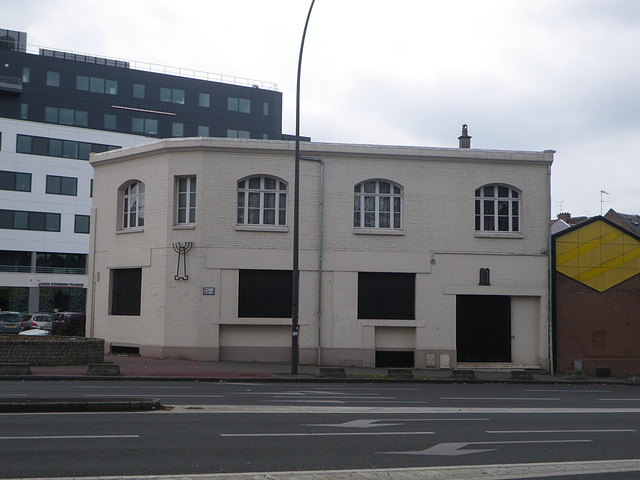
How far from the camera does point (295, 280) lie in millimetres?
23047

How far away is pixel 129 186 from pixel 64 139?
36473 mm

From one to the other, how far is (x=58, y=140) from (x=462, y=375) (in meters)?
47.5

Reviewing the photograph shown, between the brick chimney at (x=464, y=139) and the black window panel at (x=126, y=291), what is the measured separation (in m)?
13.5

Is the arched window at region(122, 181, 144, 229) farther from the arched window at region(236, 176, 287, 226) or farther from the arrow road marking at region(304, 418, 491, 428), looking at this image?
the arrow road marking at region(304, 418, 491, 428)

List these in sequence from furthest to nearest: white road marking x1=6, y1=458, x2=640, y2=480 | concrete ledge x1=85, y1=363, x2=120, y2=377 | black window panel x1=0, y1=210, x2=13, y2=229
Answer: black window panel x1=0, y1=210, x2=13, y2=229, concrete ledge x1=85, y1=363, x2=120, y2=377, white road marking x1=6, y1=458, x2=640, y2=480

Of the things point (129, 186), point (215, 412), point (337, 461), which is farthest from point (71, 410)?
point (129, 186)

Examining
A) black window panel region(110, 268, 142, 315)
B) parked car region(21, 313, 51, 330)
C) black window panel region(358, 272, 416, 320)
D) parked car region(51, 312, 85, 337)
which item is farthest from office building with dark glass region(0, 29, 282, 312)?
black window panel region(358, 272, 416, 320)

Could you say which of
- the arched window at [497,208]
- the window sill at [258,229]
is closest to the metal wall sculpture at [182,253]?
the window sill at [258,229]

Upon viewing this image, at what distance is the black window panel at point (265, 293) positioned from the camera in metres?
26.6

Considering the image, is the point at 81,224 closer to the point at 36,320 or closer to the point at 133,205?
the point at 36,320

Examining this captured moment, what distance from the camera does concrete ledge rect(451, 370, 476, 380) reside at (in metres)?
23.6

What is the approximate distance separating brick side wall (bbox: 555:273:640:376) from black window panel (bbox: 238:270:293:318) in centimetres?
990

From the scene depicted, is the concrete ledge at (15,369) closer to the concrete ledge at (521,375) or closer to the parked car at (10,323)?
the concrete ledge at (521,375)

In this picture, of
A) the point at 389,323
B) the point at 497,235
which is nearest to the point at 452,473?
the point at 389,323
